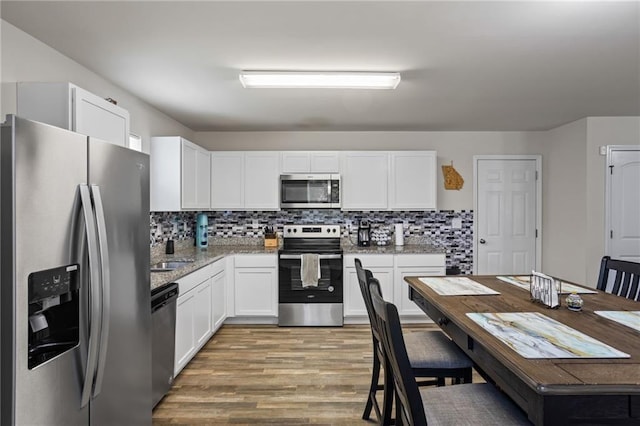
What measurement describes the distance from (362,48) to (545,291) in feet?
5.82

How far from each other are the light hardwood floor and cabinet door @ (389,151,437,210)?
1.81 meters

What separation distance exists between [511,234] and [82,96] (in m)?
5.10

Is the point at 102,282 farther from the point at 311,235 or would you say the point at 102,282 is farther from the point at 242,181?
the point at 311,235

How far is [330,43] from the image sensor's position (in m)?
2.37

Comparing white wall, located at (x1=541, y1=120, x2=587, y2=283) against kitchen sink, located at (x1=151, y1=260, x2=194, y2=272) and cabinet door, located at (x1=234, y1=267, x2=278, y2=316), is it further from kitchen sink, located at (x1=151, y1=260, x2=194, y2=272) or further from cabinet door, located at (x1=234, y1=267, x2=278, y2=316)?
kitchen sink, located at (x1=151, y1=260, x2=194, y2=272)

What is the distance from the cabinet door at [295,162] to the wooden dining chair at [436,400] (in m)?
3.23

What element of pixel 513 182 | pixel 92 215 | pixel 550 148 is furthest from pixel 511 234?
pixel 92 215

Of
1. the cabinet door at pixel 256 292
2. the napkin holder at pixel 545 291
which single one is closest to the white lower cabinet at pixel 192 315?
the cabinet door at pixel 256 292

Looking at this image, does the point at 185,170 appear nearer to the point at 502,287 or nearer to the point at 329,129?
the point at 329,129

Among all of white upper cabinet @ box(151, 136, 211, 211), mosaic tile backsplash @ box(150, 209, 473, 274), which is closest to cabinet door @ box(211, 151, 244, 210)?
mosaic tile backsplash @ box(150, 209, 473, 274)

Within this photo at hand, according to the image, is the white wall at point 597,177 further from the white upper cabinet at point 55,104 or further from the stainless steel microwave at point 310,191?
the white upper cabinet at point 55,104

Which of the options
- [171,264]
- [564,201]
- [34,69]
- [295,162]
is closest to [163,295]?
[171,264]

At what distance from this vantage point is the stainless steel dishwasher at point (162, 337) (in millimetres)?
2443

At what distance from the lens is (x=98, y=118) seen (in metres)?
2.10
